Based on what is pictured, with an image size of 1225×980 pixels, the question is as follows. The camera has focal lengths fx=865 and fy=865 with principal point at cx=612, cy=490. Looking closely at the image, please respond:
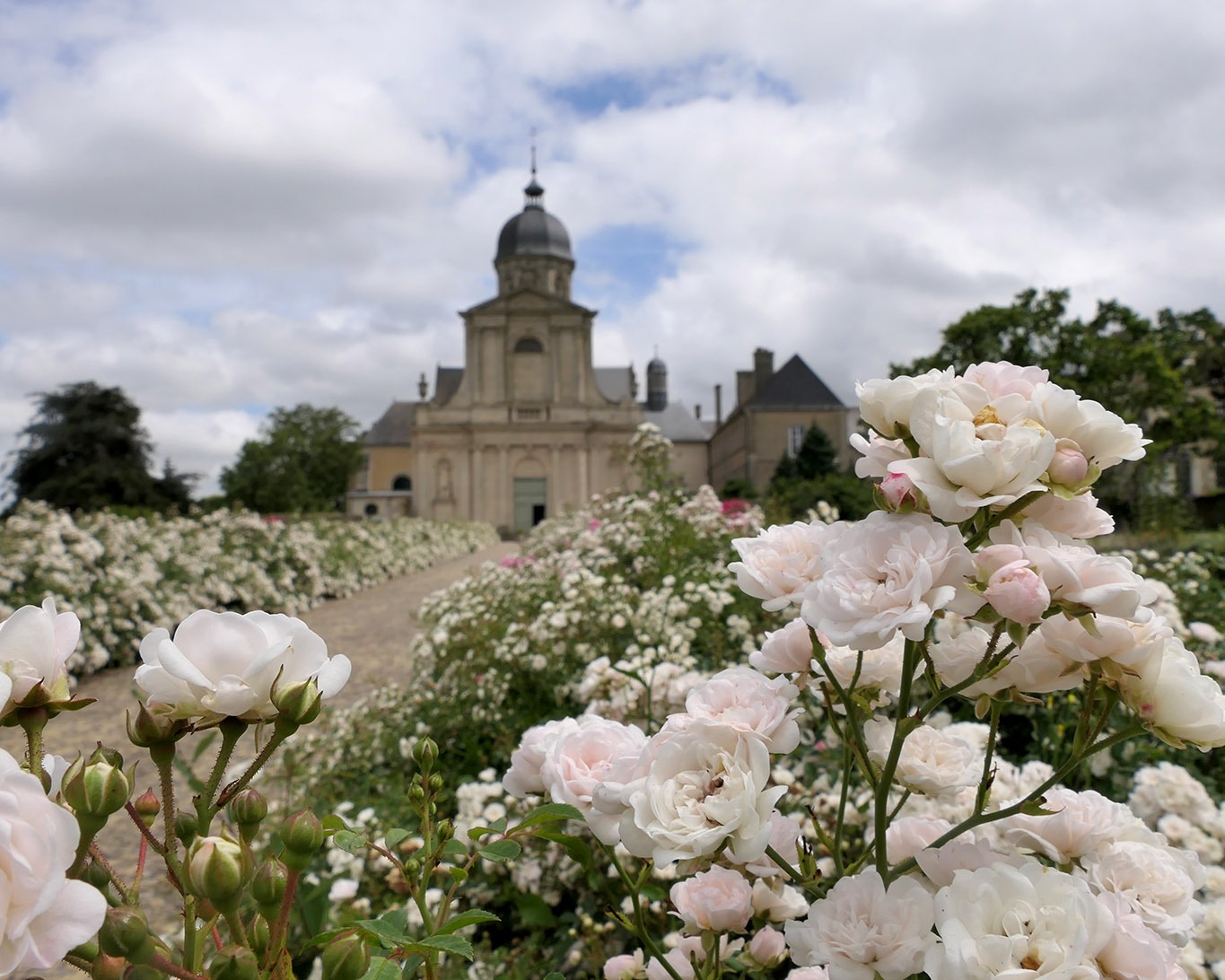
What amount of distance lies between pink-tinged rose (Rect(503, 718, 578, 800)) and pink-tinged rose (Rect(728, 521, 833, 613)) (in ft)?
0.96

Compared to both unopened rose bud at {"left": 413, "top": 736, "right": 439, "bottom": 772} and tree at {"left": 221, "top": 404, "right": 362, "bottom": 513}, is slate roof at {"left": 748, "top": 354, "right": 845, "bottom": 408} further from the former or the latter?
unopened rose bud at {"left": 413, "top": 736, "right": 439, "bottom": 772}

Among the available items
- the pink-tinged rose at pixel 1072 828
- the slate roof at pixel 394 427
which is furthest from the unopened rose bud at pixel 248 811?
the slate roof at pixel 394 427

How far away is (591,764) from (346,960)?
413 mm

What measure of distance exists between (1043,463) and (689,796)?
1.57ft

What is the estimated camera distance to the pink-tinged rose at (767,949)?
3.72ft

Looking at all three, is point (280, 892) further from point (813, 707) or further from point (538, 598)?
point (538, 598)

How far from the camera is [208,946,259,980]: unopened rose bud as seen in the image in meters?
0.58

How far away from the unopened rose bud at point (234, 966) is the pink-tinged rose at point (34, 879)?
0.09 metres

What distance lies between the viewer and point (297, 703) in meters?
0.73

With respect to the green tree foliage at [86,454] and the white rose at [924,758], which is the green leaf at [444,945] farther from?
the green tree foliage at [86,454]

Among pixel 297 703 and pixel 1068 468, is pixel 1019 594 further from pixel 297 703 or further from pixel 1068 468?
pixel 297 703

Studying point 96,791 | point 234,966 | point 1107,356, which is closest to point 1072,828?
point 234,966

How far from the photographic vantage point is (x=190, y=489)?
1391 inches

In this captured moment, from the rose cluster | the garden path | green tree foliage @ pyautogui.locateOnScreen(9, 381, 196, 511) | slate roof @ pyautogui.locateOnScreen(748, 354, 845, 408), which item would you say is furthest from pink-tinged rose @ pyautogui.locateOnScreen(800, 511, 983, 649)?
slate roof @ pyautogui.locateOnScreen(748, 354, 845, 408)
